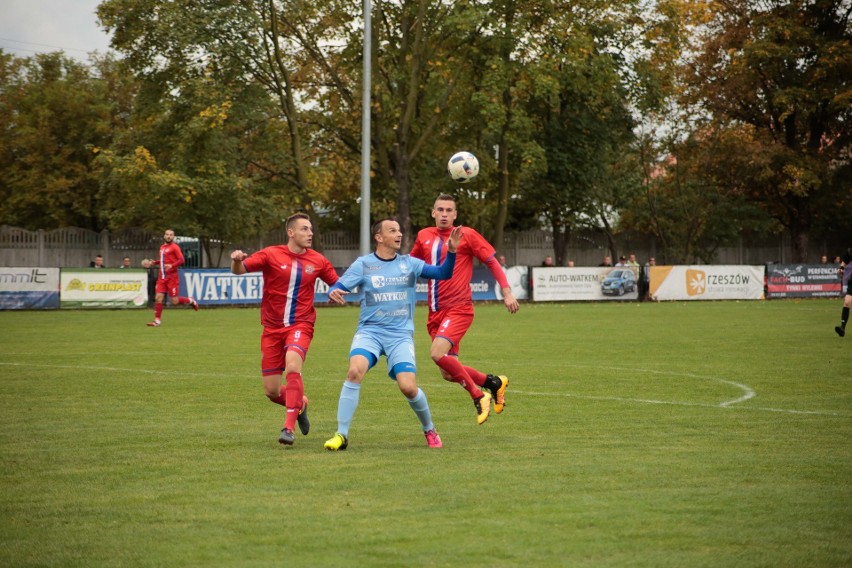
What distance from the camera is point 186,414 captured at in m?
10.7

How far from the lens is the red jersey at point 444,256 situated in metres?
10.5

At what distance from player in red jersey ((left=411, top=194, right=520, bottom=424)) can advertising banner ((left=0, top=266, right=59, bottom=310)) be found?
24043 millimetres

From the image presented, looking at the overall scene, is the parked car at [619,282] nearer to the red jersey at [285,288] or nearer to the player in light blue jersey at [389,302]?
the red jersey at [285,288]

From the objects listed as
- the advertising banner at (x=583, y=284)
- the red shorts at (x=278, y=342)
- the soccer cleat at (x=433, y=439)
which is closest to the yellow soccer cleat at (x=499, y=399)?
the soccer cleat at (x=433, y=439)

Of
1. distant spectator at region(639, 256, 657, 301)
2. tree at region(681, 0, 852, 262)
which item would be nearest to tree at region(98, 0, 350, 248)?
distant spectator at region(639, 256, 657, 301)

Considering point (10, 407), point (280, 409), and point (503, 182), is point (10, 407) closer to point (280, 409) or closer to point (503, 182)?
point (280, 409)

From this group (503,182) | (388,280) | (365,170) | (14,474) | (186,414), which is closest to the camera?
(14,474)

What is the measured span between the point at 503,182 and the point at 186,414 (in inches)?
1394

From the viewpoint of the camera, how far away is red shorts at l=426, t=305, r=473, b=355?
1055 centimetres

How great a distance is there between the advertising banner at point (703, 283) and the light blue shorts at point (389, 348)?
3219 centimetres

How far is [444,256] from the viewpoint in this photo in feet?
34.2

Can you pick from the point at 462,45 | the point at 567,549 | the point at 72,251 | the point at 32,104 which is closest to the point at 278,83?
the point at 462,45

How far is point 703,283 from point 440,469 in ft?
113

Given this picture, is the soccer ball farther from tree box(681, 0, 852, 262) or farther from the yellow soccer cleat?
tree box(681, 0, 852, 262)
